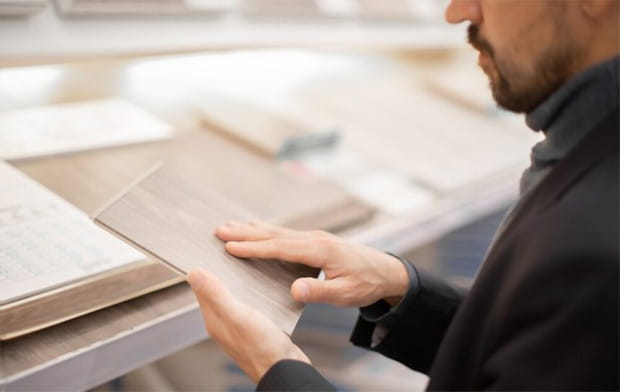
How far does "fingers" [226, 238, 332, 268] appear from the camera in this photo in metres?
0.98

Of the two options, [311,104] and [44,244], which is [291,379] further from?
[311,104]

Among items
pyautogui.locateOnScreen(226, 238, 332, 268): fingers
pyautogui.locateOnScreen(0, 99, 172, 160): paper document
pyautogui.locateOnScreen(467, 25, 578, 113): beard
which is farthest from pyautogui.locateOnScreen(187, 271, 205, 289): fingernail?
pyautogui.locateOnScreen(0, 99, 172, 160): paper document

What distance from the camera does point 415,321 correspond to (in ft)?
3.70

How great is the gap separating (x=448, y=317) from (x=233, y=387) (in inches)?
38.5

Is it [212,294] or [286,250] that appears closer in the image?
[212,294]

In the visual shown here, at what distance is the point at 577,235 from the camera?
2.31ft

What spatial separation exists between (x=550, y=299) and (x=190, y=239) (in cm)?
51

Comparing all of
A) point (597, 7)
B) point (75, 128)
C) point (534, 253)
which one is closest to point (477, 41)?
point (597, 7)

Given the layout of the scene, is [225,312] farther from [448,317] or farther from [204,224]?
[448,317]

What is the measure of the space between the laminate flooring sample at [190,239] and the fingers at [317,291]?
0.06 feet

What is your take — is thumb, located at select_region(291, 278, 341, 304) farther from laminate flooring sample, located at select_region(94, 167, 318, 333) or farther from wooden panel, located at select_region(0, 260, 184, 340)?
wooden panel, located at select_region(0, 260, 184, 340)

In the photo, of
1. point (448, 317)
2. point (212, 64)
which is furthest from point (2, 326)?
point (212, 64)

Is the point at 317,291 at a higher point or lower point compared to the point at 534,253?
lower

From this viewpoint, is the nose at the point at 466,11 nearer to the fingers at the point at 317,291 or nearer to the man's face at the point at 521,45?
the man's face at the point at 521,45
